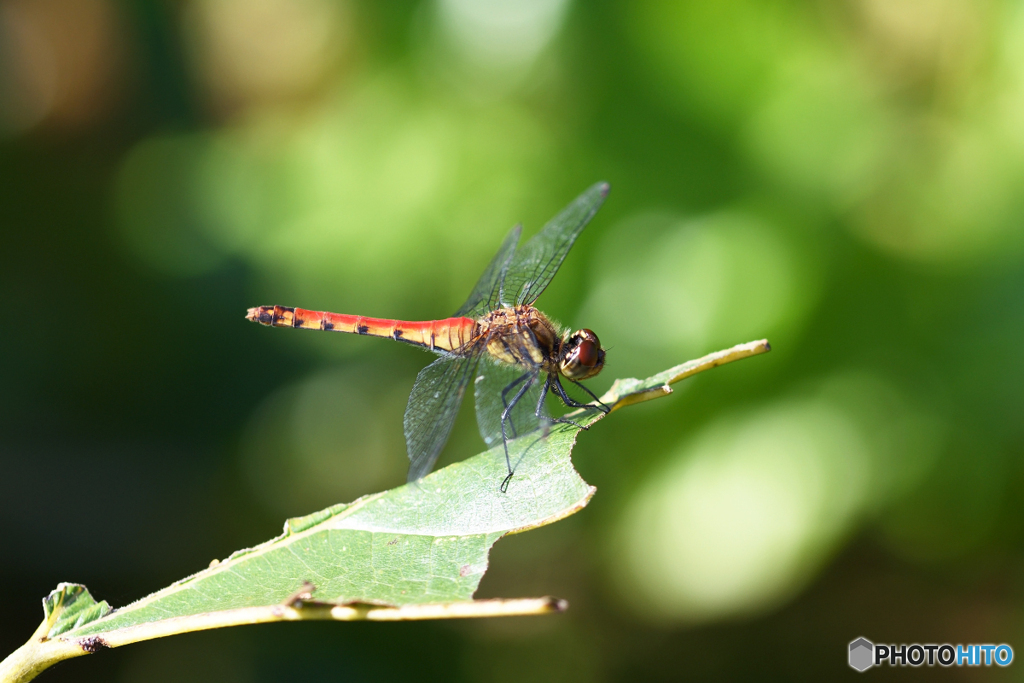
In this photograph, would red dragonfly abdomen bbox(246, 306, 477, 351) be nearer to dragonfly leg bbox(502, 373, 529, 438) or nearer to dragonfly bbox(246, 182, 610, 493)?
dragonfly bbox(246, 182, 610, 493)

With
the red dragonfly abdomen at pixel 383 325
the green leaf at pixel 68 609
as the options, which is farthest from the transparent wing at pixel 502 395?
the green leaf at pixel 68 609

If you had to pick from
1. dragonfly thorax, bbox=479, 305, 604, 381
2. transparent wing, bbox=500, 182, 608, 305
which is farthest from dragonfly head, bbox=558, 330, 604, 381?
transparent wing, bbox=500, 182, 608, 305

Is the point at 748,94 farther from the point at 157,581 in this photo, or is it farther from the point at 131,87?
the point at 131,87

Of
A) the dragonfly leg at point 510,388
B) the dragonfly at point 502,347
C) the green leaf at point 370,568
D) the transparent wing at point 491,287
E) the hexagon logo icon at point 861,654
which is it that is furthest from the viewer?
the hexagon logo icon at point 861,654

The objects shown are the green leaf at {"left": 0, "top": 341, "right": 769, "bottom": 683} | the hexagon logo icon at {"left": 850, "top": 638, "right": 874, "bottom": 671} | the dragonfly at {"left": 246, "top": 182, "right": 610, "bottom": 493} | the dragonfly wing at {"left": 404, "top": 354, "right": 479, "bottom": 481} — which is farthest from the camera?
the hexagon logo icon at {"left": 850, "top": 638, "right": 874, "bottom": 671}

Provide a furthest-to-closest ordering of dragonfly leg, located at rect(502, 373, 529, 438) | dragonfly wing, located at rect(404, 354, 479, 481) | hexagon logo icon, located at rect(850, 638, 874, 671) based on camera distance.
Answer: hexagon logo icon, located at rect(850, 638, 874, 671) < dragonfly leg, located at rect(502, 373, 529, 438) < dragonfly wing, located at rect(404, 354, 479, 481)

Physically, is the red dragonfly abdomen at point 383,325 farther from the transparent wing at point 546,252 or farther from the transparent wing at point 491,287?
the transparent wing at point 546,252

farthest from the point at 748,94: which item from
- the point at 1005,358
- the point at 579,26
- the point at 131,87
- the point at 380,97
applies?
the point at 131,87
